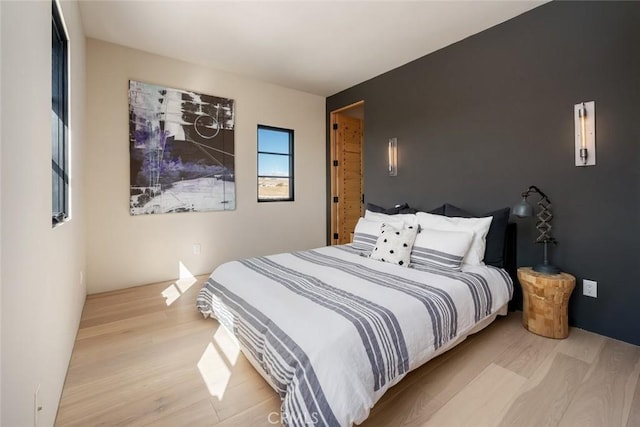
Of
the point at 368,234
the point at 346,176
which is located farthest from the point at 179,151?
the point at 346,176

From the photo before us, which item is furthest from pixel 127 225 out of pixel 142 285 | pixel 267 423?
pixel 267 423

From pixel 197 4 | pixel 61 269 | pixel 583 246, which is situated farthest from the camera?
pixel 197 4

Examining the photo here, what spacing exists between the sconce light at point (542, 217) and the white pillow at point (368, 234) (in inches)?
39.0

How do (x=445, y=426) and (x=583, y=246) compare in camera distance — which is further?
(x=583, y=246)

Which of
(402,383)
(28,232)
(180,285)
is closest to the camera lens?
(28,232)

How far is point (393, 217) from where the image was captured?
3141mm

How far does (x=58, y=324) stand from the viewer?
Answer: 5.13 ft

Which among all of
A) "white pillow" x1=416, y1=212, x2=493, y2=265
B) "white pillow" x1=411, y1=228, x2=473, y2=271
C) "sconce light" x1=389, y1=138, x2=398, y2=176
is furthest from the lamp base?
"sconce light" x1=389, y1=138, x2=398, y2=176

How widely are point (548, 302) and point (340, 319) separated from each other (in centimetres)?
177

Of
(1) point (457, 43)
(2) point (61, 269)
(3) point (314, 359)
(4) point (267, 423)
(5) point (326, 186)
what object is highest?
(1) point (457, 43)

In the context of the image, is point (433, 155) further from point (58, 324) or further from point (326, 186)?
point (58, 324)

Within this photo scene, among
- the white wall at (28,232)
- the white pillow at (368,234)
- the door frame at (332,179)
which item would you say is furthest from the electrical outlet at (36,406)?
the door frame at (332,179)

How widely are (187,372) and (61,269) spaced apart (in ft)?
3.10

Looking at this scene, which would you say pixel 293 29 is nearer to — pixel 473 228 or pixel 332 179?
pixel 332 179
